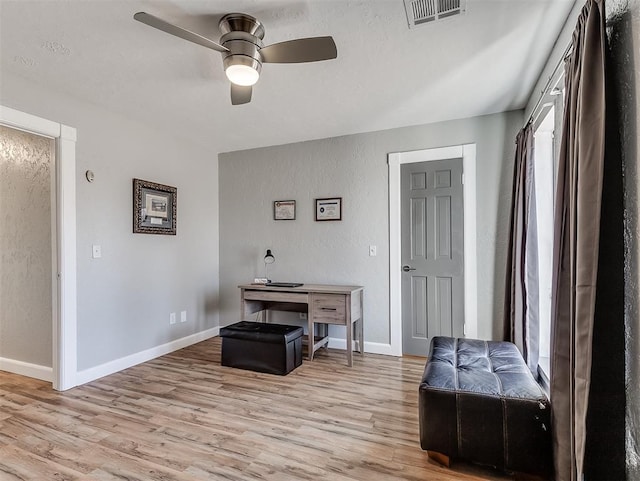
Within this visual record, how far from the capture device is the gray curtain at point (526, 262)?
2523mm

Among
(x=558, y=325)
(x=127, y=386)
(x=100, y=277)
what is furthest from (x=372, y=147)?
(x=127, y=386)

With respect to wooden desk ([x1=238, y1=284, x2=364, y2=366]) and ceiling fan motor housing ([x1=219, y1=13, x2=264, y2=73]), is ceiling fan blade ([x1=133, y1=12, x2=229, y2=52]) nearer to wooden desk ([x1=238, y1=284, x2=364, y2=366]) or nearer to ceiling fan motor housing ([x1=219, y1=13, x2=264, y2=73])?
ceiling fan motor housing ([x1=219, y1=13, x2=264, y2=73])

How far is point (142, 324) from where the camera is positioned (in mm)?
3420

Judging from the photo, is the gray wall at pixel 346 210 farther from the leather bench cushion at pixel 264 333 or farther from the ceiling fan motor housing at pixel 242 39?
the ceiling fan motor housing at pixel 242 39

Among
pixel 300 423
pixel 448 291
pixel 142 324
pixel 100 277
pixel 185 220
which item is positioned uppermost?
pixel 185 220

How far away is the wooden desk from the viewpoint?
328cm

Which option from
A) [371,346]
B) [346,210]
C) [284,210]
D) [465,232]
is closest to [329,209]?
[346,210]

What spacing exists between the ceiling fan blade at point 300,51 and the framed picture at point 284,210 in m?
2.16

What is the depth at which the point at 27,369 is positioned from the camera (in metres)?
3.05

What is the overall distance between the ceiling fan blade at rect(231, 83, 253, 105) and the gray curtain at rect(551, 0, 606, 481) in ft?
5.85

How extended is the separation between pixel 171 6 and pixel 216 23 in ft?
0.78

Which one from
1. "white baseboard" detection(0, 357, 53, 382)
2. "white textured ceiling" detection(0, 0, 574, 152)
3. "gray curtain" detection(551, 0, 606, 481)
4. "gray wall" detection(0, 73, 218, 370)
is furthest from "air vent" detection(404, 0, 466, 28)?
"white baseboard" detection(0, 357, 53, 382)

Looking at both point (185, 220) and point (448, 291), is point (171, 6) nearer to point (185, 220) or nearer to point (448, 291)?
point (185, 220)

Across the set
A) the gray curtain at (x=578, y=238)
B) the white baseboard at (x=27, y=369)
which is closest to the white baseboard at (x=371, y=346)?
the gray curtain at (x=578, y=238)
